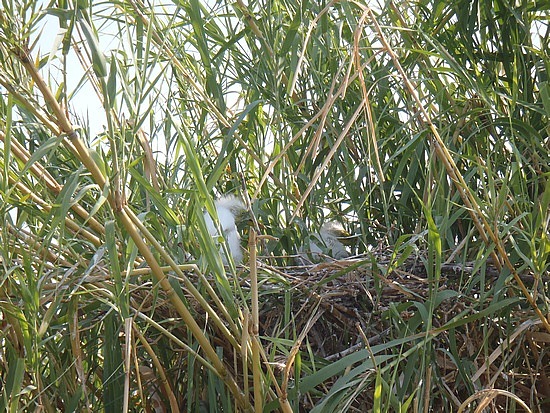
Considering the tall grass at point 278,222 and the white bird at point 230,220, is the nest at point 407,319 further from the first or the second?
the white bird at point 230,220

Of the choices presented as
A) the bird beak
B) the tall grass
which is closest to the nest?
the tall grass

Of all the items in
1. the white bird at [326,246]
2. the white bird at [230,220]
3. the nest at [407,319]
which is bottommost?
the nest at [407,319]

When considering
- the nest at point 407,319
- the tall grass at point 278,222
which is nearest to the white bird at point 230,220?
the tall grass at point 278,222

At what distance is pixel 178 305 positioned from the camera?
894 millimetres

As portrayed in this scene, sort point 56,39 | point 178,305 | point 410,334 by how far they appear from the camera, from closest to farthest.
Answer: point 56,39 → point 178,305 → point 410,334

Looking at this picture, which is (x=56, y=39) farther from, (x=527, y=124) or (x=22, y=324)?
(x=527, y=124)

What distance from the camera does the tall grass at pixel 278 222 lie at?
33.3 inches

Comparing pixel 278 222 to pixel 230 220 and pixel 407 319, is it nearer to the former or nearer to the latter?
pixel 230 220

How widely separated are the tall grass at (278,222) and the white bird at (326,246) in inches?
1.0

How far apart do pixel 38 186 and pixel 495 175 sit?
58cm

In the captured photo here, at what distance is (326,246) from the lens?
1324mm

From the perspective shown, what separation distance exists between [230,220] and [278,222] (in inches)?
4.3

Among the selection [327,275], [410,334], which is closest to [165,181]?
[327,275]

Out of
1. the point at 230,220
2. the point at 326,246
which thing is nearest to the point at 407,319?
the point at 326,246
